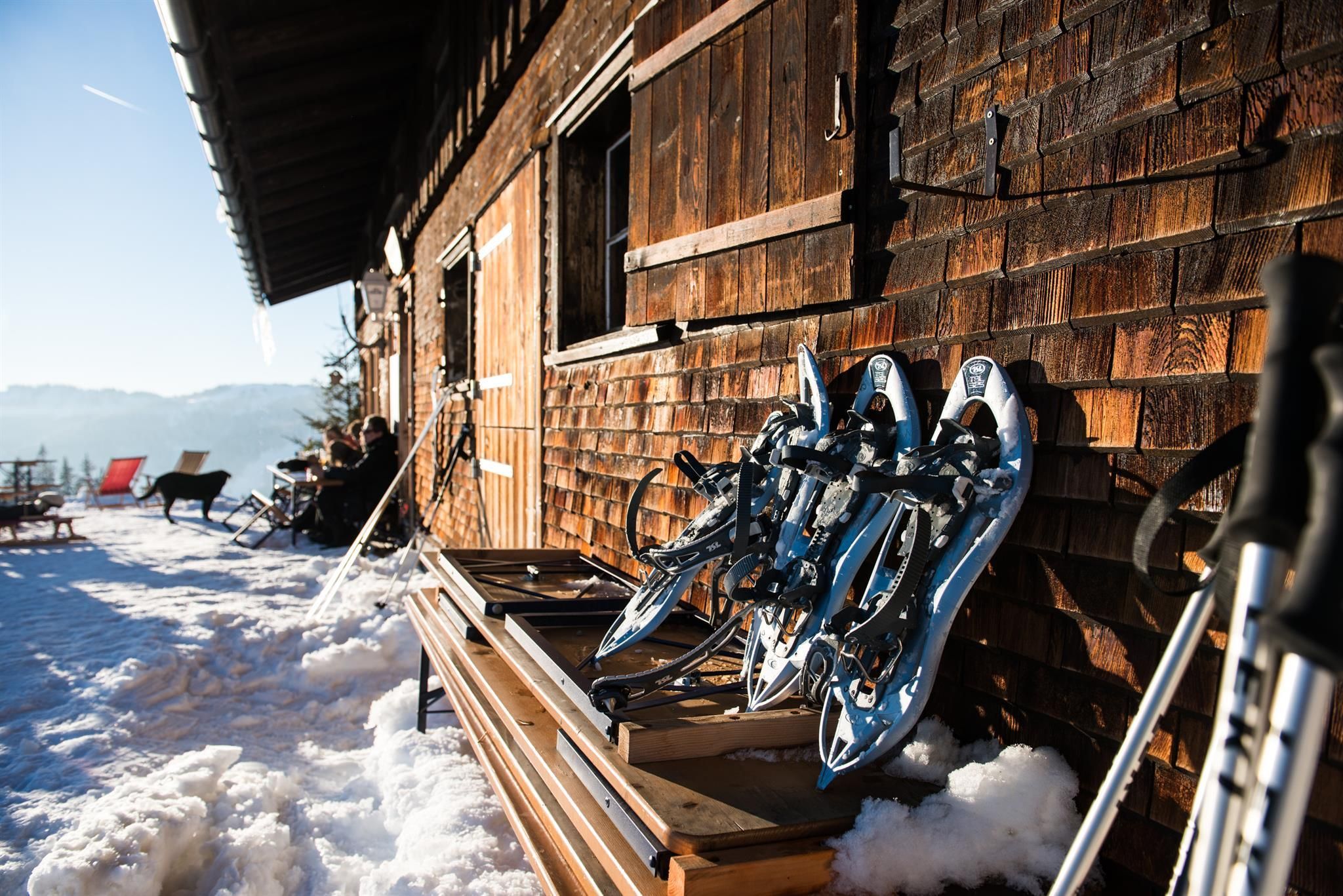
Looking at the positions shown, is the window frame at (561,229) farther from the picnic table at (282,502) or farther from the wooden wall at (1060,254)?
the picnic table at (282,502)

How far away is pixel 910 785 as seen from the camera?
5.04ft

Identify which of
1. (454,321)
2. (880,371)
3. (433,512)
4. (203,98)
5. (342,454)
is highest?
(203,98)

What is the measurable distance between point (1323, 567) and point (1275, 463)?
0.40ft

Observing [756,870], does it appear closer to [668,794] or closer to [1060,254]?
[668,794]

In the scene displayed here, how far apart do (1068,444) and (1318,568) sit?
94cm

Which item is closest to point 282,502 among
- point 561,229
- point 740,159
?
point 561,229

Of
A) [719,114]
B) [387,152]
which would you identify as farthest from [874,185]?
[387,152]

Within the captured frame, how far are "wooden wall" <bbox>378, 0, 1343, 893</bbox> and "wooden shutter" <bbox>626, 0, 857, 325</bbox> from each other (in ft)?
0.04

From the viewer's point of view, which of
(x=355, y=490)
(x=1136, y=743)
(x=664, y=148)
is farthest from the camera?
(x=355, y=490)

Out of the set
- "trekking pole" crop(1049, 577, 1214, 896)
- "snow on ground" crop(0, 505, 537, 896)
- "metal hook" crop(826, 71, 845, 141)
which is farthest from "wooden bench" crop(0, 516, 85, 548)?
"trekking pole" crop(1049, 577, 1214, 896)

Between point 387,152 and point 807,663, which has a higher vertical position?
point 387,152

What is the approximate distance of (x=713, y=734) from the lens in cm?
160

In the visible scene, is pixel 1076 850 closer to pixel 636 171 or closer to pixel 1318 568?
pixel 1318 568

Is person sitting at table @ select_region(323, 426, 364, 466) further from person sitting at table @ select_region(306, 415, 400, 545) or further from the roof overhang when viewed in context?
the roof overhang
